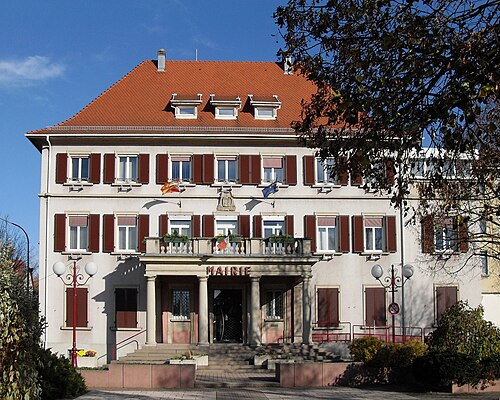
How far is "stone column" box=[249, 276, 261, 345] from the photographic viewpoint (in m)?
36.5

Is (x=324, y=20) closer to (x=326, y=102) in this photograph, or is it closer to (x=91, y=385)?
(x=326, y=102)

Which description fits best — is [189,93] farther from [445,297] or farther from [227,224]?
[445,297]

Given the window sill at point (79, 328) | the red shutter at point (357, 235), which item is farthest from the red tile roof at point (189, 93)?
the window sill at point (79, 328)

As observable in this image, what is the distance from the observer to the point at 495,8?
33.8 ft

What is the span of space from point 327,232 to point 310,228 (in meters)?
0.93

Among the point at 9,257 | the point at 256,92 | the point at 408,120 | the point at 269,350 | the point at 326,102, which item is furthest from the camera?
the point at 256,92

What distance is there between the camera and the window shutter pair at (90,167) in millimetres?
39469

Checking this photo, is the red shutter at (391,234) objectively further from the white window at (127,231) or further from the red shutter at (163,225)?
the white window at (127,231)

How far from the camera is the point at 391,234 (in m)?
40.0

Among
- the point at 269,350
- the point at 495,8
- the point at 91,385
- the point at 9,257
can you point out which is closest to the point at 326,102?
the point at 495,8

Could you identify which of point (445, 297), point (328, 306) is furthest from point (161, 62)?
point (445, 297)

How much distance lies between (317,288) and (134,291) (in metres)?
8.70

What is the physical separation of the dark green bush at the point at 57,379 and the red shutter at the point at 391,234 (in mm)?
21794

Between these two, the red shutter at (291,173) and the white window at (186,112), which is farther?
the white window at (186,112)
